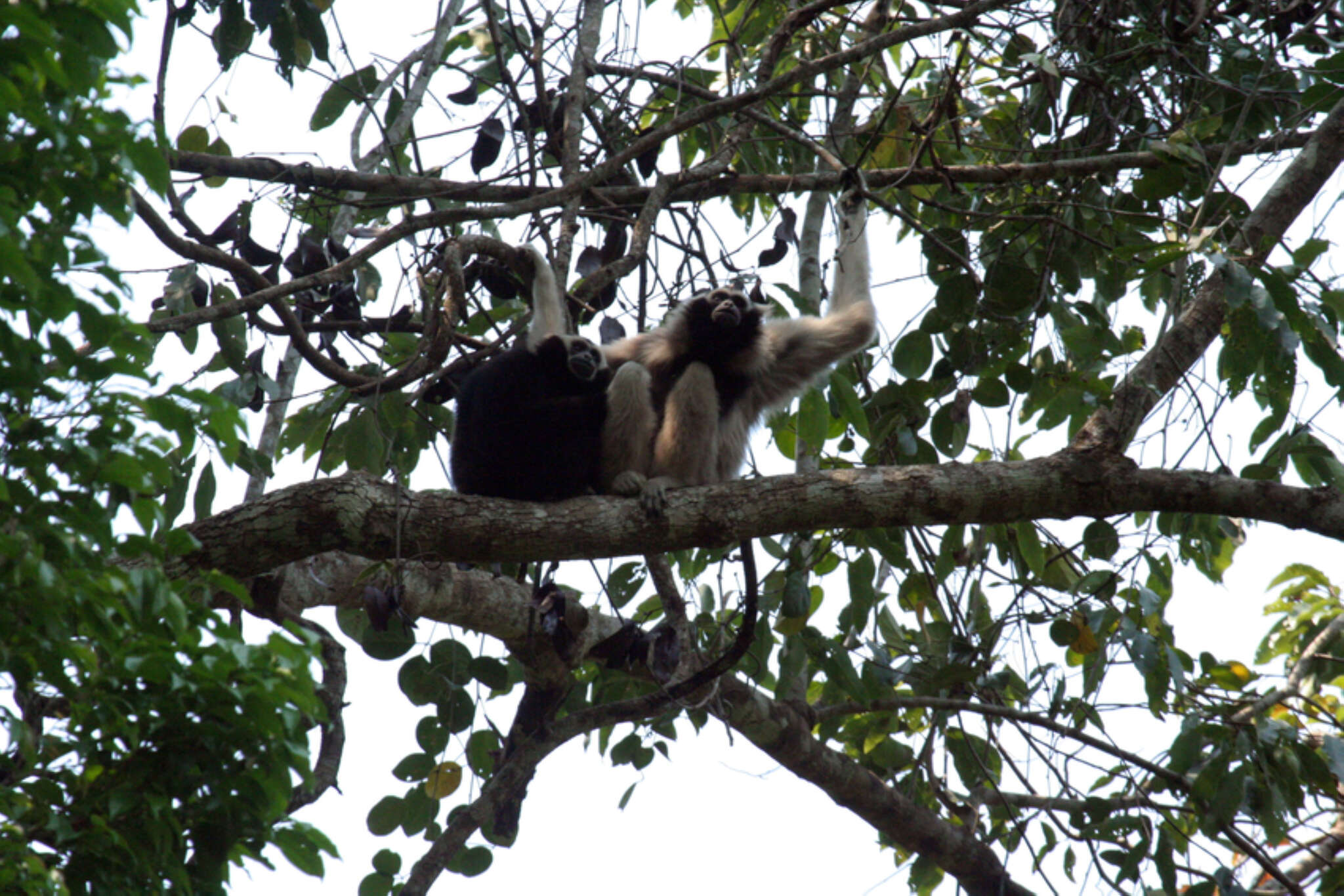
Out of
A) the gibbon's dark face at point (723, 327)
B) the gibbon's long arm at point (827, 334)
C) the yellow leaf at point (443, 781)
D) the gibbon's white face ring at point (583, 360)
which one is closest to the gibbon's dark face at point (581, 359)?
the gibbon's white face ring at point (583, 360)

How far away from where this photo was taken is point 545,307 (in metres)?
5.44

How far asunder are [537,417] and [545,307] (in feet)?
1.91

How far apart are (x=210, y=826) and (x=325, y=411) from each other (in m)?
3.32

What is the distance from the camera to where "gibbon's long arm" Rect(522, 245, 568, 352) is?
17.8ft

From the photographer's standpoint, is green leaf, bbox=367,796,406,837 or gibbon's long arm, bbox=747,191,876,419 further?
gibbon's long arm, bbox=747,191,876,419

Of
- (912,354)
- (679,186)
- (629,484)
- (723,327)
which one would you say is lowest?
(629,484)

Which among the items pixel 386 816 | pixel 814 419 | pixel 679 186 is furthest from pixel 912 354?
pixel 386 816

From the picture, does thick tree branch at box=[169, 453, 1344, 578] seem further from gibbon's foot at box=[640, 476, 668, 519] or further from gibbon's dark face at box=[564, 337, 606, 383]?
gibbon's dark face at box=[564, 337, 606, 383]

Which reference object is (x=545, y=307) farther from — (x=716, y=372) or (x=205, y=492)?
(x=205, y=492)

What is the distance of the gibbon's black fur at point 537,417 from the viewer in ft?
17.0

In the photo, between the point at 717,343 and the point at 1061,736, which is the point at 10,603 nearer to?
the point at 717,343

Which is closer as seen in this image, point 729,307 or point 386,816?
point 386,816

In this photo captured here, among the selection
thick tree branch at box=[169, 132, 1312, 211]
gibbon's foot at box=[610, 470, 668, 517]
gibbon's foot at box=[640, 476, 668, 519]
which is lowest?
gibbon's foot at box=[640, 476, 668, 519]

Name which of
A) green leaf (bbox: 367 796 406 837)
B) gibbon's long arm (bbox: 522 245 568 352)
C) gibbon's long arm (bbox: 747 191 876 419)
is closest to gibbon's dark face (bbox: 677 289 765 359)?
gibbon's long arm (bbox: 747 191 876 419)
